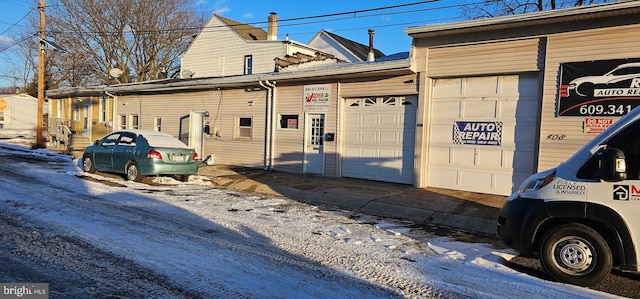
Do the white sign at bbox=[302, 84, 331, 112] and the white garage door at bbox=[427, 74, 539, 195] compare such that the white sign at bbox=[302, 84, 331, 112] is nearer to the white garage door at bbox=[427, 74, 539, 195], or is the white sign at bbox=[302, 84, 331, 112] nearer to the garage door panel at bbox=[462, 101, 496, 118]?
the white garage door at bbox=[427, 74, 539, 195]

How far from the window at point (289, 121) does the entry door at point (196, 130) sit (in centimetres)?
462

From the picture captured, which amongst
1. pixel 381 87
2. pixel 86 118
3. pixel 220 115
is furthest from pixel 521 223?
pixel 86 118

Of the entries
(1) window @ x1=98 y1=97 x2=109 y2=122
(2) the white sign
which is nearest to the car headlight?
(2) the white sign

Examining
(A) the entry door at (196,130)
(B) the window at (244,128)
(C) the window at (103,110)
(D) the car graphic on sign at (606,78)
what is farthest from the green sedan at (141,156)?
(C) the window at (103,110)

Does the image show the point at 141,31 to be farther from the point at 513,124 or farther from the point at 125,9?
the point at 513,124

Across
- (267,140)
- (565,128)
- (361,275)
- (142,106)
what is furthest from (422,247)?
(142,106)

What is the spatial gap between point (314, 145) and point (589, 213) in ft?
32.8

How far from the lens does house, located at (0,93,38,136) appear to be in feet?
149

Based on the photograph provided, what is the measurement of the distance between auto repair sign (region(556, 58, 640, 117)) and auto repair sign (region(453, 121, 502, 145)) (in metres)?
1.43

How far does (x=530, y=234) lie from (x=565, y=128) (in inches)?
210

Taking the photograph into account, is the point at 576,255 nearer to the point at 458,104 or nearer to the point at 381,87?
the point at 458,104

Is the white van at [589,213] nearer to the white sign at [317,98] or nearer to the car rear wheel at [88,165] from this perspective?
the white sign at [317,98]

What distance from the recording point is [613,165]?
4391 millimetres

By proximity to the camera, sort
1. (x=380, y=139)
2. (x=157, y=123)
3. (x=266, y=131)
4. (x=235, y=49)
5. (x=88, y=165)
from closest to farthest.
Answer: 1. (x=380, y=139)
2. (x=88, y=165)
3. (x=266, y=131)
4. (x=157, y=123)
5. (x=235, y=49)
